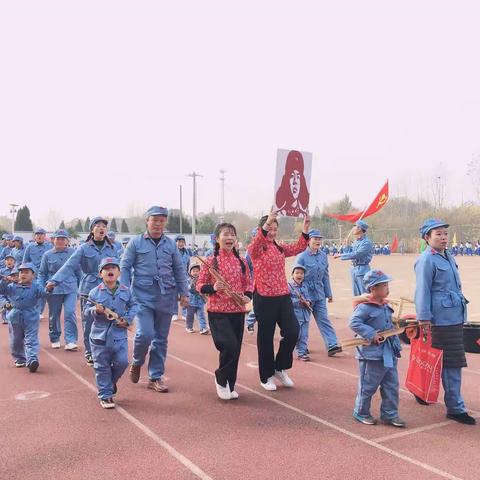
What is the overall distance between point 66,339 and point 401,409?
206 inches

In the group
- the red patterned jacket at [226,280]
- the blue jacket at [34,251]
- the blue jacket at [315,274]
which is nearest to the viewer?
the red patterned jacket at [226,280]

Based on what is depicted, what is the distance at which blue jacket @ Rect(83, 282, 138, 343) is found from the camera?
515cm

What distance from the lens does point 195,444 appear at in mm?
4059

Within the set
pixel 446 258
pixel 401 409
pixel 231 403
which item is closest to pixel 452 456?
pixel 401 409

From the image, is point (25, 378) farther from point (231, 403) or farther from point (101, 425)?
point (231, 403)

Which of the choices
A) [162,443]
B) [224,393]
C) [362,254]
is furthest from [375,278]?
[362,254]

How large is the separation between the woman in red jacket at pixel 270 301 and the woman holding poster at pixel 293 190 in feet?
0.65

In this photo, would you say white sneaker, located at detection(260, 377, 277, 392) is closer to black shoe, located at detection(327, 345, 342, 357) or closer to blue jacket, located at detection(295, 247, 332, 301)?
black shoe, located at detection(327, 345, 342, 357)

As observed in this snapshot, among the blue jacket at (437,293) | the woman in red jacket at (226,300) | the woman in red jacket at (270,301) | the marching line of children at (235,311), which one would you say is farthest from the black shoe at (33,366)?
the blue jacket at (437,293)

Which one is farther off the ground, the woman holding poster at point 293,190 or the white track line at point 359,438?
the woman holding poster at point 293,190

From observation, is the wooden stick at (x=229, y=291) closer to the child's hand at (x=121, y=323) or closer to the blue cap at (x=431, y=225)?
the child's hand at (x=121, y=323)

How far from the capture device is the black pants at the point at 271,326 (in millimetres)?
5504

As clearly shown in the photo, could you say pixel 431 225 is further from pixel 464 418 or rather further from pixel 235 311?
pixel 235 311

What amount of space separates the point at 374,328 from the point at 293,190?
1.86 metres
